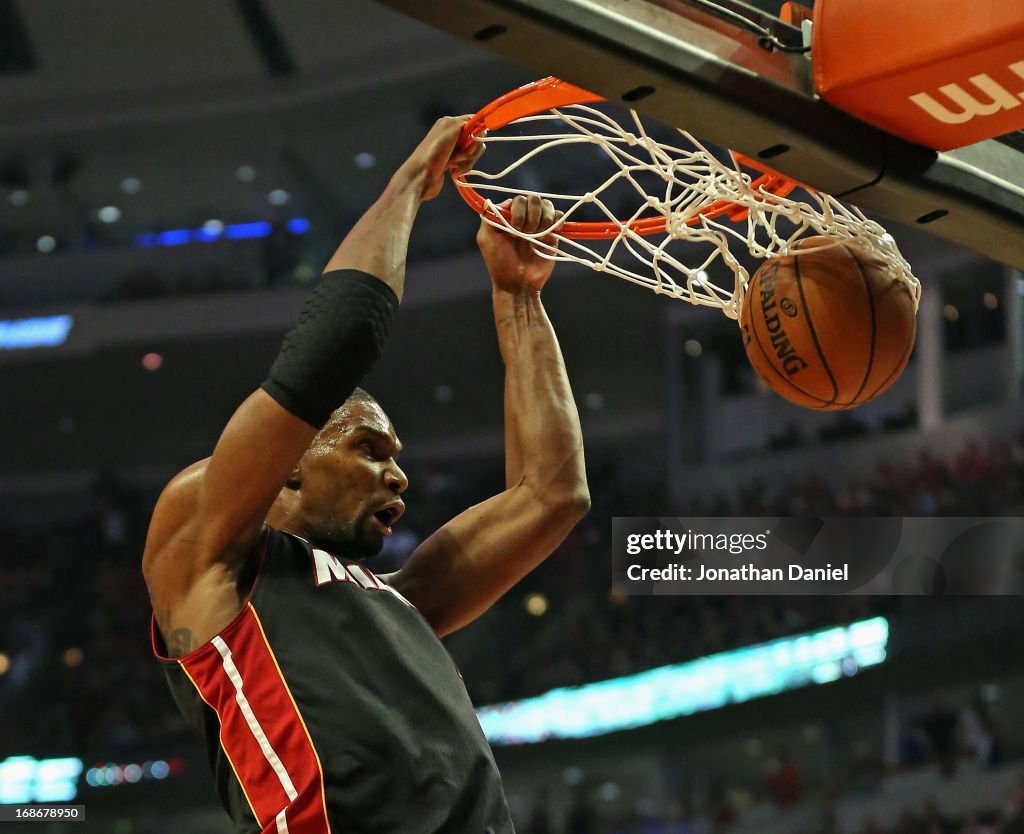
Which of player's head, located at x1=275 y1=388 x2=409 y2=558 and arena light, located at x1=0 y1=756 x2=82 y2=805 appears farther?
arena light, located at x1=0 y1=756 x2=82 y2=805

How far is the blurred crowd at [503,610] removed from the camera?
7.50 m

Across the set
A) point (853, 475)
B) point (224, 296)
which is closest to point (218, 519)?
point (853, 475)

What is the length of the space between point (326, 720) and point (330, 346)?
49cm

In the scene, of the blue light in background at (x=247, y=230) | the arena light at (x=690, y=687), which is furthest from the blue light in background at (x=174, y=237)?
the arena light at (x=690, y=687)

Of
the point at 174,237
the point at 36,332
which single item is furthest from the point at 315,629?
the point at 174,237

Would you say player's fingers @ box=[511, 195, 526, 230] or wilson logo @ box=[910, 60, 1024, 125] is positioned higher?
wilson logo @ box=[910, 60, 1024, 125]

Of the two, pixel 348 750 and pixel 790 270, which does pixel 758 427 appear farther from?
pixel 348 750

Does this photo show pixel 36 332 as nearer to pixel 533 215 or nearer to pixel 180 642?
pixel 533 215

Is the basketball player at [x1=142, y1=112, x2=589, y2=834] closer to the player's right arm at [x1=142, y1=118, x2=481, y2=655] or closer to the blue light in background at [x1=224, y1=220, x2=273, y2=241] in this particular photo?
the player's right arm at [x1=142, y1=118, x2=481, y2=655]

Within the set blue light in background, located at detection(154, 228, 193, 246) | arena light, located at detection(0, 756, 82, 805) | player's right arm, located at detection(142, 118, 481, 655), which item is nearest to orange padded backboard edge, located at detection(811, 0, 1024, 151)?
player's right arm, located at detection(142, 118, 481, 655)

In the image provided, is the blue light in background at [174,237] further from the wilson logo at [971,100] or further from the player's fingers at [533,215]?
the wilson logo at [971,100]

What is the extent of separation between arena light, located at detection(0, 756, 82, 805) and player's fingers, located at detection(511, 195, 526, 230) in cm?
547

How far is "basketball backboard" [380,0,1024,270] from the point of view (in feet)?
4.83

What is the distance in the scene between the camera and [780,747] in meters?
7.51
